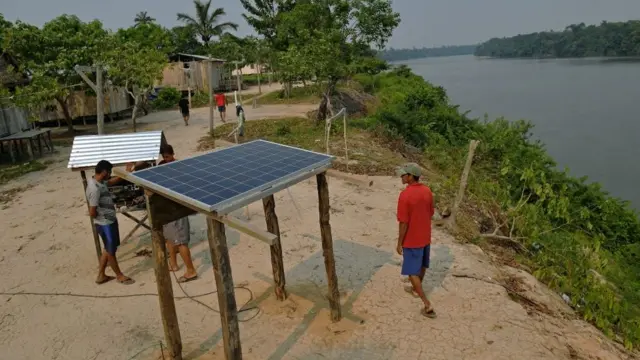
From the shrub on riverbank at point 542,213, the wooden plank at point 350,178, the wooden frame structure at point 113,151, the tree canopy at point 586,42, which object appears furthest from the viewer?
the tree canopy at point 586,42

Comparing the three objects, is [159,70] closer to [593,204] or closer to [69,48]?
[69,48]

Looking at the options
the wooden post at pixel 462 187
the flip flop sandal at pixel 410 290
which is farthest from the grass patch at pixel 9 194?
the wooden post at pixel 462 187

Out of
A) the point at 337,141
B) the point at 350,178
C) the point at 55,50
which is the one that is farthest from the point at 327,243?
the point at 55,50

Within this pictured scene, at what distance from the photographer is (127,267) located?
6672mm

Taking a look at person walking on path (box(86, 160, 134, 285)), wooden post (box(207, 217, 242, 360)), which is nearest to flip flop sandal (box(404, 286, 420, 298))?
wooden post (box(207, 217, 242, 360))

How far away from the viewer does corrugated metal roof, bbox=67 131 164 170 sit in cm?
642

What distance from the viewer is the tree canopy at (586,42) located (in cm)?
8781

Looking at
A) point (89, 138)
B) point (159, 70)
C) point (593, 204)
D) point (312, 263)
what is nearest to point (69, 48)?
point (159, 70)

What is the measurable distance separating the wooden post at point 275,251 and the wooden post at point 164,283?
1347 millimetres

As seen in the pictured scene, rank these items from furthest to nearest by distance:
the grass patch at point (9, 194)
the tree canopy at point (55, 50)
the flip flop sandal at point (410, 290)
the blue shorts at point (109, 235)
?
1. the tree canopy at point (55, 50)
2. the grass patch at point (9, 194)
3. the blue shorts at point (109, 235)
4. the flip flop sandal at point (410, 290)

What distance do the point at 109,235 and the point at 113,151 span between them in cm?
144

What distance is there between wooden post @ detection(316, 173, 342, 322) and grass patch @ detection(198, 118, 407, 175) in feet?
20.5

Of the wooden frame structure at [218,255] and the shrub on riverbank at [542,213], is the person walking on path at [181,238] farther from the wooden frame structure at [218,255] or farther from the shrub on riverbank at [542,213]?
the shrub on riverbank at [542,213]

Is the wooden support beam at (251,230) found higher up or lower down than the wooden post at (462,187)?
higher up
